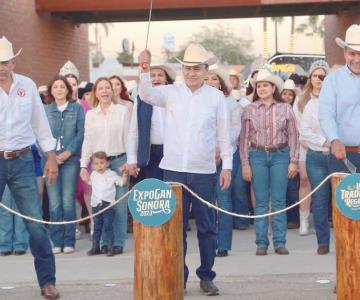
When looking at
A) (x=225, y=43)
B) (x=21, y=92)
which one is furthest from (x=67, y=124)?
(x=225, y=43)

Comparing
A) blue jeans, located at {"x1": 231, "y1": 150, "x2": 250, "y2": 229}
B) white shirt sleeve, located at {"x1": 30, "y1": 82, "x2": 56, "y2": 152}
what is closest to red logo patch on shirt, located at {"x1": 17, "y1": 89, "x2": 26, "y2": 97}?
white shirt sleeve, located at {"x1": 30, "y1": 82, "x2": 56, "y2": 152}

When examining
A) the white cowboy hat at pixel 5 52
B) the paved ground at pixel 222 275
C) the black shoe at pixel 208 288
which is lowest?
the paved ground at pixel 222 275

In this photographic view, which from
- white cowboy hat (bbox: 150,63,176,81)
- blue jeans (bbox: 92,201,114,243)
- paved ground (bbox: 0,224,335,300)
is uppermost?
white cowboy hat (bbox: 150,63,176,81)

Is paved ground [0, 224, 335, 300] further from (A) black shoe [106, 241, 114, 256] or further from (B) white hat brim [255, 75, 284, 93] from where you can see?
(B) white hat brim [255, 75, 284, 93]

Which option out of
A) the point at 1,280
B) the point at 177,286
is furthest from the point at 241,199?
the point at 177,286

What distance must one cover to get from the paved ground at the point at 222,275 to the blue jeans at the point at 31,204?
313 mm

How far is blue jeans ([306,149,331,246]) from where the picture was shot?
29.8 feet

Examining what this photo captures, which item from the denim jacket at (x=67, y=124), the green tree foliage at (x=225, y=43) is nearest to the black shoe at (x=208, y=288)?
the denim jacket at (x=67, y=124)

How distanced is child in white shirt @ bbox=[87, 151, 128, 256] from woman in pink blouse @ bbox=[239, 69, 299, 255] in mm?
1427

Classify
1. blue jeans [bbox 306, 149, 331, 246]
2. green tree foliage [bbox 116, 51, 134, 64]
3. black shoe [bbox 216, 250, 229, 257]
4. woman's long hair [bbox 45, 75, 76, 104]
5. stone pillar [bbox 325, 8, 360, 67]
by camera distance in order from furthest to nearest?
green tree foliage [bbox 116, 51, 134, 64], stone pillar [bbox 325, 8, 360, 67], woman's long hair [bbox 45, 75, 76, 104], black shoe [bbox 216, 250, 229, 257], blue jeans [bbox 306, 149, 331, 246]

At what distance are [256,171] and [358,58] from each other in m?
2.11

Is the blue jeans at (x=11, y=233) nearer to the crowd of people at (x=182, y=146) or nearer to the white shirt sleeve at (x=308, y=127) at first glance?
the crowd of people at (x=182, y=146)

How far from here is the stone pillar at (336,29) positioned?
16.3 m

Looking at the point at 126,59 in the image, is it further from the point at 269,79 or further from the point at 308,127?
the point at 269,79
